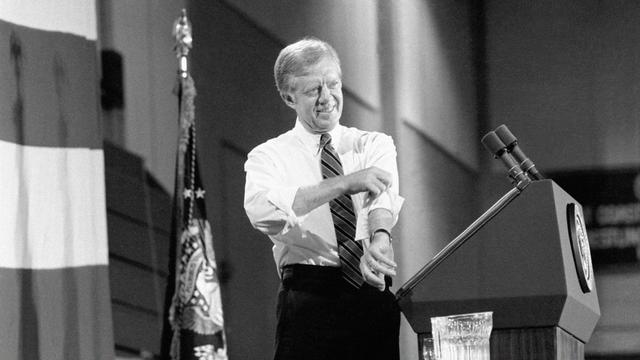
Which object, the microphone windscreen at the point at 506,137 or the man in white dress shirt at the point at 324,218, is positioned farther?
the man in white dress shirt at the point at 324,218

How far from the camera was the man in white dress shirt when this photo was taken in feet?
7.25

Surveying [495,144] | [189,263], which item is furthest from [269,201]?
[189,263]

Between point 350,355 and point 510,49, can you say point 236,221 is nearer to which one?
point 510,49

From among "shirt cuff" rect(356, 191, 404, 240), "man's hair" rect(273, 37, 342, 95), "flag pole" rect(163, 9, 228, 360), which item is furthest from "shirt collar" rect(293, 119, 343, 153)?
"flag pole" rect(163, 9, 228, 360)

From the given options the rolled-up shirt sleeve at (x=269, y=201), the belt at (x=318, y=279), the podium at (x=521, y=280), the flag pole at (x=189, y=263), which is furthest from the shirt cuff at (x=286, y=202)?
the flag pole at (x=189, y=263)

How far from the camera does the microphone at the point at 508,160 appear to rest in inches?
78.7

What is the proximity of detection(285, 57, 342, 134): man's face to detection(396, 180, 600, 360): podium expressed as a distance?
539 mm

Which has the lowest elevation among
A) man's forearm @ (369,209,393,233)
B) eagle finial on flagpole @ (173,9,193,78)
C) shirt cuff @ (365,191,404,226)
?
man's forearm @ (369,209,393,233)

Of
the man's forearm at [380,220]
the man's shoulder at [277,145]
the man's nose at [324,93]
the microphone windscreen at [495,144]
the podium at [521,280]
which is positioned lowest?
the podium at [521,280]

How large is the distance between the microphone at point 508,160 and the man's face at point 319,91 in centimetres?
45

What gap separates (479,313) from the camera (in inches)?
75.7

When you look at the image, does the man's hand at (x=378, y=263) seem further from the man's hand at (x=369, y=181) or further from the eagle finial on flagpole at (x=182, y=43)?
the eagle finial on flagpole at (x=182, y=43)

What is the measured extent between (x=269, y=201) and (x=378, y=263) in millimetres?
311

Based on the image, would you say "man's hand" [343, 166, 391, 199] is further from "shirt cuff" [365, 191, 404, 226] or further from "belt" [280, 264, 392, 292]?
"belt" [280, 264, 392, 292]
